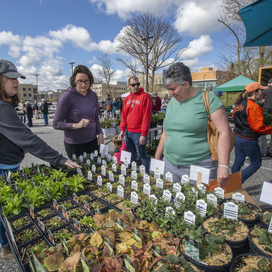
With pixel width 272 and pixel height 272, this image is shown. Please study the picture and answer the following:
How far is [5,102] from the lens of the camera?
164 cm

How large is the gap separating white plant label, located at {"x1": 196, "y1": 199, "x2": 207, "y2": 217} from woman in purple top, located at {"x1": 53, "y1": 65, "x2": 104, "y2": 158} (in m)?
1.50

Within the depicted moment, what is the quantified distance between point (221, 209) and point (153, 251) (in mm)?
570

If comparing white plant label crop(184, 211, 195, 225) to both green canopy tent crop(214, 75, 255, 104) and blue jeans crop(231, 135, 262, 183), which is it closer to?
blue jeans crop(231, 135, 262, 183)

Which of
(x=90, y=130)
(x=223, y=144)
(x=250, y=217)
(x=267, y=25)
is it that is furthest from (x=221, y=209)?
(x=267, y=25)

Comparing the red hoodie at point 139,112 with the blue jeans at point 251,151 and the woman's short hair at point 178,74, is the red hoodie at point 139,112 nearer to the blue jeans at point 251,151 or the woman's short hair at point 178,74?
the blue jeans at point 251,151

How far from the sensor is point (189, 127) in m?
1.68

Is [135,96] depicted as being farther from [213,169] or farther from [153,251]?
[153,251]

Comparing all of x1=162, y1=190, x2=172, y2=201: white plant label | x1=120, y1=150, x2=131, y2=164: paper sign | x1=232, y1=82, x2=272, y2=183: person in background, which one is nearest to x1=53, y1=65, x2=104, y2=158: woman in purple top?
x1=120, y1=150, x2=131, y2=164: paper sign

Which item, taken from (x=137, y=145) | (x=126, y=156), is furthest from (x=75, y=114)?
(x=137, y=145)

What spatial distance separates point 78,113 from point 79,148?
0.49 metres

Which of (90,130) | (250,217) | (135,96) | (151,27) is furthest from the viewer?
(151,27)

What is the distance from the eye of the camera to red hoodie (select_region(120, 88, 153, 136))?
327 centimetres

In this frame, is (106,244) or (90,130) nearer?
(106,244)

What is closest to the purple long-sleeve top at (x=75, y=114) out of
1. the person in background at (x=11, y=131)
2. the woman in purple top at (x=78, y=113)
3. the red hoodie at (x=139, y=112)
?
the woman in purple top at (x=78, y=113)
